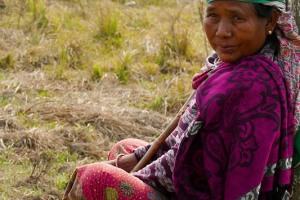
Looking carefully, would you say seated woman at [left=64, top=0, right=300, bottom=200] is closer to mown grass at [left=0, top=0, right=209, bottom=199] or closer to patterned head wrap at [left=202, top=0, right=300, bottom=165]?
patterned head wrap at [left=202, top=0, right=300, bottom=165]

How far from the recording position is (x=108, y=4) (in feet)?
26.8

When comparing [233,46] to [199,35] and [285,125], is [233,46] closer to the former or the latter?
[285,125]

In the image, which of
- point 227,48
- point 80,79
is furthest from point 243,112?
point 80,79

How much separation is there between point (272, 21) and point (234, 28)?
0.16 m

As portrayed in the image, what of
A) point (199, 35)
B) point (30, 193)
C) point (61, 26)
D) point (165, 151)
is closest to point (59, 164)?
point (30, 193)

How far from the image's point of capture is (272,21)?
2.93 metres

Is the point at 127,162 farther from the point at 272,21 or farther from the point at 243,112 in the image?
the point at 272,21

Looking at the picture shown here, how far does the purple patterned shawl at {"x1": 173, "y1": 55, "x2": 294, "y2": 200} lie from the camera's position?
9.34 ft

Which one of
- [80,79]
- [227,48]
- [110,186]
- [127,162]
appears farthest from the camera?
[80,79]

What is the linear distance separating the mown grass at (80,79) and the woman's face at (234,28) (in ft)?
6.37

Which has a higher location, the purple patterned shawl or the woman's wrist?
the purple patterned shawl

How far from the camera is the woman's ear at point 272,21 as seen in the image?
291cm

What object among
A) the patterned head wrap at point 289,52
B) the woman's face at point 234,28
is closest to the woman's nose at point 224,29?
the woman's face at point 234,28

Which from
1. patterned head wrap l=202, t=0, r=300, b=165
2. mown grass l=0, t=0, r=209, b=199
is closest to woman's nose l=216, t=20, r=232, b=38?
patterned head wrap l=202, t=0, r=300, b=165
